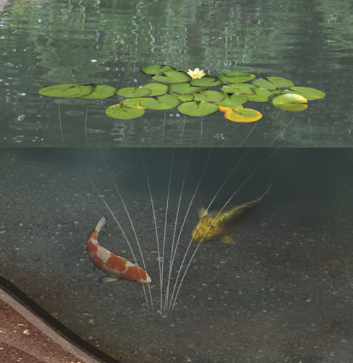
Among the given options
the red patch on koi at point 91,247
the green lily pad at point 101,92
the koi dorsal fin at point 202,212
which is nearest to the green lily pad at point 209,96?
the green lily pad at point 101,92

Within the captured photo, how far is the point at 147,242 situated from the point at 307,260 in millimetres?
530

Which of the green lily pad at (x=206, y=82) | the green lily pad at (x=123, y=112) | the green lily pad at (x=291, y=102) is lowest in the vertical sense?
the green lily pad at (x=291, y=102)

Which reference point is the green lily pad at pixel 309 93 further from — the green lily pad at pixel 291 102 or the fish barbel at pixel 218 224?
the fish barbel at pixel 218 224

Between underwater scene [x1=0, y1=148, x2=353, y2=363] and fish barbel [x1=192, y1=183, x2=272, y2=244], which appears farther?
fish barbel [x1=192, y1=183, x2=272, y2=244]

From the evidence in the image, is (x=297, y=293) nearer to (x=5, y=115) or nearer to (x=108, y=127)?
(x=108, y=127)

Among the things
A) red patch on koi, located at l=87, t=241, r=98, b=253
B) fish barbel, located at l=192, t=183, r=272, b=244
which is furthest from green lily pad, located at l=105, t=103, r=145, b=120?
red patch on koi, located at l=87, t=241, r=98, b=253

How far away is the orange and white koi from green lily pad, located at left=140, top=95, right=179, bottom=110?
3.21 ft

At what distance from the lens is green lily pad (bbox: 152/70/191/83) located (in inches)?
119

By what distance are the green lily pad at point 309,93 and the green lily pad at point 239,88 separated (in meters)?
0.30

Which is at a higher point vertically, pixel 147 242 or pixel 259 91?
pixel 259 91

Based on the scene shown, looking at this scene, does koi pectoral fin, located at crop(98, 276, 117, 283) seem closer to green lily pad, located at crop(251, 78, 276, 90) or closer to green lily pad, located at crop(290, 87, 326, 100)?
green lily pad, located at crop(251, 78, 276, 90)

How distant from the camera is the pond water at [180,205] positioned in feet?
5.51

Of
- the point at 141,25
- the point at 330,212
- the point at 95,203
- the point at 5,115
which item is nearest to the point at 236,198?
the point at 330,212

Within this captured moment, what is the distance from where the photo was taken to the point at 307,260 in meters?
1.99
